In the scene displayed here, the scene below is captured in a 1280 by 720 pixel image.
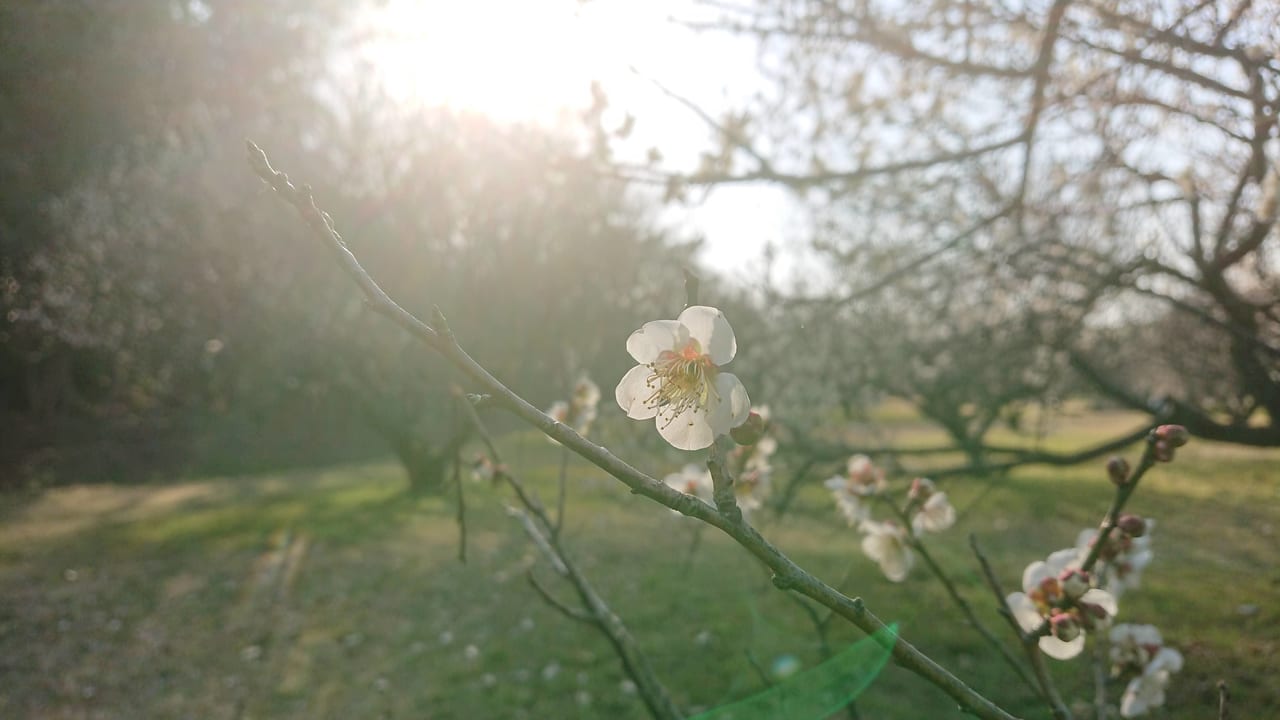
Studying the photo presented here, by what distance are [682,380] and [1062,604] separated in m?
0.99

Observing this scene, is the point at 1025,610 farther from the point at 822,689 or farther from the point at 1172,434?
the point at 822,689

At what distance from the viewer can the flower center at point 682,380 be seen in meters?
0.85

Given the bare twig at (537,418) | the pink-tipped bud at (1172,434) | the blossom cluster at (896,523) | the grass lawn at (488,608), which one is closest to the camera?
the bare twig at (537,418)

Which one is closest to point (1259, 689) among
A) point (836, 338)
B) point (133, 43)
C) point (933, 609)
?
point (933, 609)

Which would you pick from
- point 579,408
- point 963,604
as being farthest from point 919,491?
point 579,408

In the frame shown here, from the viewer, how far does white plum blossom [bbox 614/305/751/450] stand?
814 millimetres

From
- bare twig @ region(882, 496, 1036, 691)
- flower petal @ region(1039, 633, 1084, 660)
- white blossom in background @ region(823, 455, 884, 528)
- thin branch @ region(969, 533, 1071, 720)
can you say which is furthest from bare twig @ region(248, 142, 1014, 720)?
white blossom in background @ region(823, 455, 884, 528)

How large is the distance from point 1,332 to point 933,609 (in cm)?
977

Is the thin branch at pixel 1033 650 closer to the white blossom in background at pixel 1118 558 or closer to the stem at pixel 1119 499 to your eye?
the stem at pixel 1119 499

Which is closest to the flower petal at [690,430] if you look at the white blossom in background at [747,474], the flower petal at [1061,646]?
the flower petal at [1061,646]

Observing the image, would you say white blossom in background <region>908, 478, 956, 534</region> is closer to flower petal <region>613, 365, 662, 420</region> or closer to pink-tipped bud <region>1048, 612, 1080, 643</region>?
pink-tipped bud <region>1048, 612, 1080, 643</region>

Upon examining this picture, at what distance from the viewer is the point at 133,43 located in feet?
22.1

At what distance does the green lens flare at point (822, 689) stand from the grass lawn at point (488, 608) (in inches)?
5.5

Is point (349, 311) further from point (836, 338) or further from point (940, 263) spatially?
point (940, 263)
